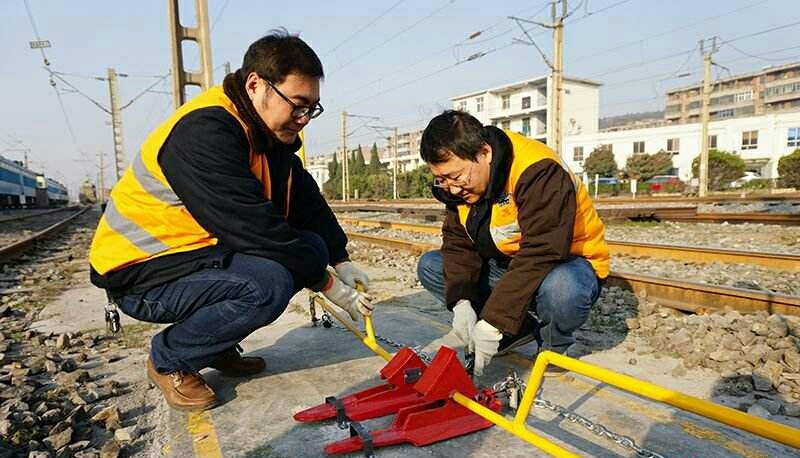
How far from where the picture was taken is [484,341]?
2.57 meters

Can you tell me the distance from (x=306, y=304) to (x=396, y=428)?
2.91 m

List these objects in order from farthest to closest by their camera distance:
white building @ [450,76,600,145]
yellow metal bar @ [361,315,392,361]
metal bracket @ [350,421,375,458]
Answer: white building @ [450,76,600,145], yellow metal bar @ [361,315,392,361], metal bracket @ [350,421,375,458]

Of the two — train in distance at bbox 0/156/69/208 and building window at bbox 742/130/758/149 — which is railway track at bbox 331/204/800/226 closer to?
train in distance at bbox 0/156/69/208

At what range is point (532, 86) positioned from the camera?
63375mm

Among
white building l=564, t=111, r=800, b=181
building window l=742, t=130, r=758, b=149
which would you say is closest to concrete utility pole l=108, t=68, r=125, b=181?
white building l=564, t=111, r=800, b=181

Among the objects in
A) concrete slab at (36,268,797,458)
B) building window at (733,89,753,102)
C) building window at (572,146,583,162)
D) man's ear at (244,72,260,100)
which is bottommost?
concrete slab at (36,268,797,458)

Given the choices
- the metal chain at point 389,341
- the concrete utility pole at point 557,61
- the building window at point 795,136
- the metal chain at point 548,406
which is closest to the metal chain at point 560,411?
the metal chain at point 548,406

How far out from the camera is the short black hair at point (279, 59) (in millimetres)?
2500

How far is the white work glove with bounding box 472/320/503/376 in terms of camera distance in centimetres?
Result: 257

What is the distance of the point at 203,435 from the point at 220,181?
1140 millimetres

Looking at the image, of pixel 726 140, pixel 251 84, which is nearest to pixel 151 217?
pixel 251 84

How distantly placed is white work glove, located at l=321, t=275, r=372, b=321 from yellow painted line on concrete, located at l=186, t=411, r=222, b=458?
2.78 feet

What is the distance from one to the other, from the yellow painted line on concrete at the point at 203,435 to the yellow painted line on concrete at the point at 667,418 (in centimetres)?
179

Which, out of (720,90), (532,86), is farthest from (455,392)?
(720,90)
